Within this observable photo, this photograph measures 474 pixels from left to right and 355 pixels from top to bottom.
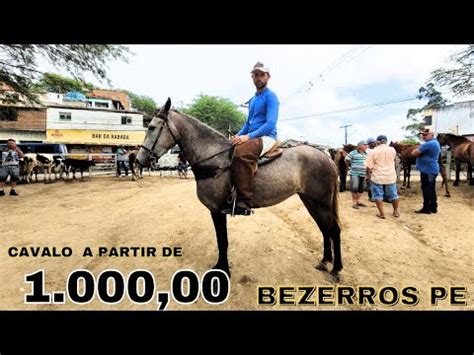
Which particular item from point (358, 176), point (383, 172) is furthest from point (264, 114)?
point (358, 176)

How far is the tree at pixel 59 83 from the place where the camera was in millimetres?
6039

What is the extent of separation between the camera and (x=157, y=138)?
8.60 feet

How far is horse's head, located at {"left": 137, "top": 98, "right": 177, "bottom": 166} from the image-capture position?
102 inches

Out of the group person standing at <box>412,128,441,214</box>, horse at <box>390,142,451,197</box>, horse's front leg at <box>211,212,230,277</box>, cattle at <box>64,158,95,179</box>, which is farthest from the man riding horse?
cattle at <box>64,158,95,179</box>

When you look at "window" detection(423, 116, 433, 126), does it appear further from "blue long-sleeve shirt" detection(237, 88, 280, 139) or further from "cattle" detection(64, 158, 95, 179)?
"cattle" detection(64, 158, 95, 179)

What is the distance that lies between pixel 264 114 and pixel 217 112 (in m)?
35.3

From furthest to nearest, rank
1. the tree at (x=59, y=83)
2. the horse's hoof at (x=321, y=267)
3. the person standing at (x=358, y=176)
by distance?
the tree at (x=59, y=83) → the person standing at (x=358, y=176) → the horse's hoof at (x=321, y=267)

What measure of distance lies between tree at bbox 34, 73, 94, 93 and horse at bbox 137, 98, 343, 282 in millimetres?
5109

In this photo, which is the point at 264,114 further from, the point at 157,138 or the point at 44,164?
the point at 44,164

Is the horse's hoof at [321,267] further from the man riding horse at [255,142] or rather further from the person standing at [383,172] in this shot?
the person standing at [383,172]

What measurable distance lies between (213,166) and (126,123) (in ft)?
66.7

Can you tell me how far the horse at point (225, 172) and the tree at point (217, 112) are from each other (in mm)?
32816

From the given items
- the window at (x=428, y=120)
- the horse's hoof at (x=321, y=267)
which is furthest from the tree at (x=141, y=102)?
the horse's hoof at (x=321, y=267)

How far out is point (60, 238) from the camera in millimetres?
3672
